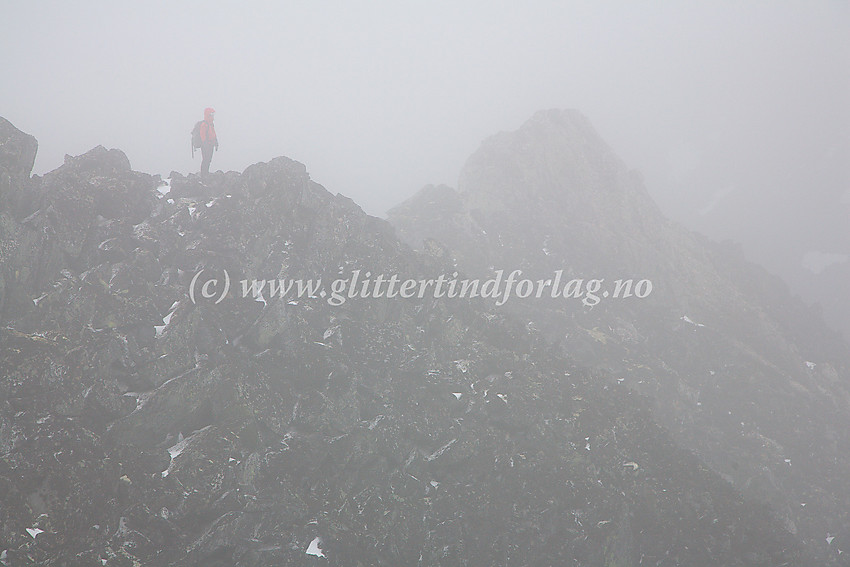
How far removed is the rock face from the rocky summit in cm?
49

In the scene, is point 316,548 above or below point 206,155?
below

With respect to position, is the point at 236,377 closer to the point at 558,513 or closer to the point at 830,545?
the point at 558,513

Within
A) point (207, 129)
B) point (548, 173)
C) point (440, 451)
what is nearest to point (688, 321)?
point (548, 173)

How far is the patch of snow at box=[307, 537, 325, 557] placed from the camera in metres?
17.8

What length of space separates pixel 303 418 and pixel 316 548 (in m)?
5.16

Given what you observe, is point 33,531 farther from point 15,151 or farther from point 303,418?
point 15,151

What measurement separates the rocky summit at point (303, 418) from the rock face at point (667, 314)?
487mm

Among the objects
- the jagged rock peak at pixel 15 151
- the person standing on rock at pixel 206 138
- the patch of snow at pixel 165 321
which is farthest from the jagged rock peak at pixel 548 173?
the jagged rock peak at pixel 15 151

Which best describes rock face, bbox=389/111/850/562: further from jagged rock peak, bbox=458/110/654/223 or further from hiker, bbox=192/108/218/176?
hiker, bbox=192/108/218/176

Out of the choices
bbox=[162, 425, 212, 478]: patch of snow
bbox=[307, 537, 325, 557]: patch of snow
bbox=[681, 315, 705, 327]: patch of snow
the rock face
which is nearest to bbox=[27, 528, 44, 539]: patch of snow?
bbox=[162, 425, 212, 478]: patch of snow

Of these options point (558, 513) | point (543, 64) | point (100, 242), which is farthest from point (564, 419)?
point (543, 64)

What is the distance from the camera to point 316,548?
17.9 meters

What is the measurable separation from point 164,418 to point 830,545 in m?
38.7

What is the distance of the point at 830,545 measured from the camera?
1099 inches
